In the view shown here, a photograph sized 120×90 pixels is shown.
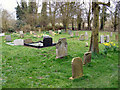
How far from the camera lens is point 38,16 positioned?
3128 cm

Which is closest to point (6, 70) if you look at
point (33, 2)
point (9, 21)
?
point (9, 21)

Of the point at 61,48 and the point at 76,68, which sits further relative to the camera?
the point at 61,48

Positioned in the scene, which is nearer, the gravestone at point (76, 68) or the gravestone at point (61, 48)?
the gravestone at point (76, 68)

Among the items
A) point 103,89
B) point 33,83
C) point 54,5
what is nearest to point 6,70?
point 33,83

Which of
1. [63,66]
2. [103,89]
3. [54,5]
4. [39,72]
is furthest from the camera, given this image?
[54,5]

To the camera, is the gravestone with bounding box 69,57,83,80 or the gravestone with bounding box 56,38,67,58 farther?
the gravestone with bounding box 56,38,67,58

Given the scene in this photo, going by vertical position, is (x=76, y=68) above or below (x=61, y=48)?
below

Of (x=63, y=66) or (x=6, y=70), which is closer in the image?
(x=6, y=70)

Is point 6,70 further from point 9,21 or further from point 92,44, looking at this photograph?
point 9,21

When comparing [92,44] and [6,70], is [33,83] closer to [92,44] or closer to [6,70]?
[6,70]

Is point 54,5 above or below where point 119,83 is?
above

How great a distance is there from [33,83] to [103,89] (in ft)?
7.56

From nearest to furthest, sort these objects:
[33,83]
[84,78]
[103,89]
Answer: [103,89], [33,83], [84,78]

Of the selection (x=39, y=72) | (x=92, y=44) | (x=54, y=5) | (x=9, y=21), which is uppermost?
(x=54, y=5)
